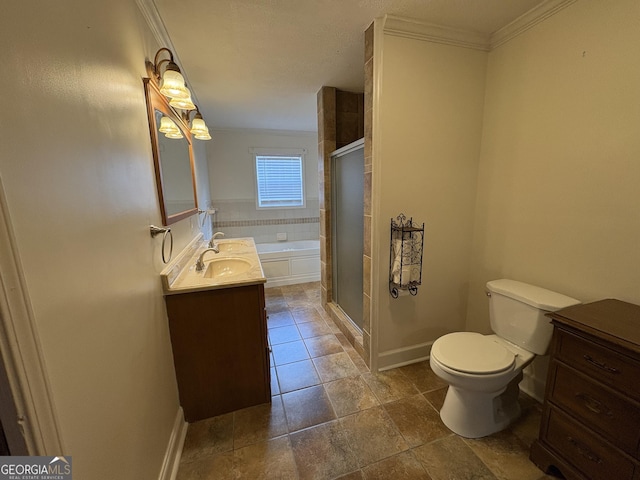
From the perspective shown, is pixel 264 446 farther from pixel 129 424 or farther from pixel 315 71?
pixel 315 71

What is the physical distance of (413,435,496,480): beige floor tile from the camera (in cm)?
127

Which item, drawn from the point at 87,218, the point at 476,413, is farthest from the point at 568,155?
the point at 87,218

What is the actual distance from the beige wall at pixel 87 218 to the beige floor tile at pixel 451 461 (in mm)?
1286

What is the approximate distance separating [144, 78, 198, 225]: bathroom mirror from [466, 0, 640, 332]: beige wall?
2185mm

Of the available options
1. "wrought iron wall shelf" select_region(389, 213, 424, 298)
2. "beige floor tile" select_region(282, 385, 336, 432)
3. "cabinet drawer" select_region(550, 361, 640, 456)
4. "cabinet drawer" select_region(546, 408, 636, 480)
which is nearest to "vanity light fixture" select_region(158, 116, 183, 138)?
"wrought iron wall shelf" select_region(389, 213, 424, 298)

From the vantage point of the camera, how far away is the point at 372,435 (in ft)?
4.87

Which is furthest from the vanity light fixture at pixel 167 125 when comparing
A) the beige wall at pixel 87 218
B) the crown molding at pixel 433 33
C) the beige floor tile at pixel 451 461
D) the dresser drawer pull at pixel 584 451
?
the dresser drawer pull at pixel 584 451

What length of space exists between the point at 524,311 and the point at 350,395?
47.1 inches

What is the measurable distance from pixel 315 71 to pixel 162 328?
2232 millimetres

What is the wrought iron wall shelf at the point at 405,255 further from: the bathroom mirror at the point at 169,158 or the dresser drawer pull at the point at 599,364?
the bathroom mirror at the point at 169,158

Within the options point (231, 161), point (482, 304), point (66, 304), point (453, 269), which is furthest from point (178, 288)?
point (231, 161)

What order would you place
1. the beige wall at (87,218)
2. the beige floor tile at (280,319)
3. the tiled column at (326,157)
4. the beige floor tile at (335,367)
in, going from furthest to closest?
the beige floor tile at (280,319)
the tiled column at (326,157)
the beige floor tile at (335,367)
the beige wall at (87,218)

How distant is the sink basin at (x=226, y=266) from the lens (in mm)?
2121

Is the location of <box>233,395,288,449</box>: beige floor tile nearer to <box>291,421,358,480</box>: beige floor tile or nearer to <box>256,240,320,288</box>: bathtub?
<box>291,421,358,480</box>: beige floor tile
